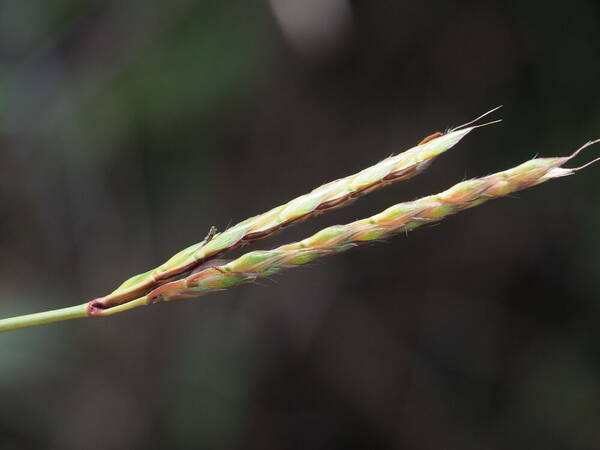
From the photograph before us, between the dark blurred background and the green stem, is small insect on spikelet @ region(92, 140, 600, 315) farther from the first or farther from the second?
the dark blurred background

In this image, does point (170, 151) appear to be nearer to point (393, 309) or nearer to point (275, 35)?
point (275, 35)

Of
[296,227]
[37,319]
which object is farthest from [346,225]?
[296,227]

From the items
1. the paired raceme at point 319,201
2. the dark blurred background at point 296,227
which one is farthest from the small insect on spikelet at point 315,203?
the dark blurred background at point 296,227

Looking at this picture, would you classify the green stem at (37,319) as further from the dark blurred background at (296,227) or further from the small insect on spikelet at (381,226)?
the dark blurred background at (296,227)

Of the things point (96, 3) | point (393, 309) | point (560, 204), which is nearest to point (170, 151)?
point (96, 3)

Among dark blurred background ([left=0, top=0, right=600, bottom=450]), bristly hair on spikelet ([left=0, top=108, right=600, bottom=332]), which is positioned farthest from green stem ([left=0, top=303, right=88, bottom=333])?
dark blurred background ([left=0, top=0, right=600, bottom=450])

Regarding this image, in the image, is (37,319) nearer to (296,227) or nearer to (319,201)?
(319,201)
